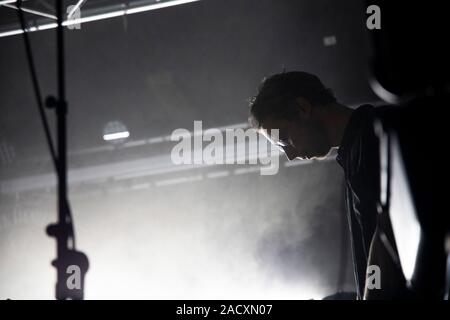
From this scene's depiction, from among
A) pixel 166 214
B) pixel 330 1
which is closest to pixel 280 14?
pixel 330 1

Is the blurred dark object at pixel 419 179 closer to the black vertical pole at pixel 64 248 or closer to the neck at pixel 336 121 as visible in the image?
the black vertical pole at pixel 64 248

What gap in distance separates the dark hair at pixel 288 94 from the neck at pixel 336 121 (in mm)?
64

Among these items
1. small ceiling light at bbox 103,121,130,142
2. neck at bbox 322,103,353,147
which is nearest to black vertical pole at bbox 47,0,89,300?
neck at bbox 322,103,353,147

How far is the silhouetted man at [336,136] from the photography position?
1.49 meters

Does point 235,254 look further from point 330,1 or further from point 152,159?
point 330,1

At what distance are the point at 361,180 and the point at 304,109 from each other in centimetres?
55

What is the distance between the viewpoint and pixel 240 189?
6359mm

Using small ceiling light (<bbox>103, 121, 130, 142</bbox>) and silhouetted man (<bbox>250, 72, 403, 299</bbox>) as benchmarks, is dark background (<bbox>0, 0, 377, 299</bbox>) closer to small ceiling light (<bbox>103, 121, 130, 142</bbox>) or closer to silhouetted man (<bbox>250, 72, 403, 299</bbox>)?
small ceiling light (<bbox>103, 121, 130, 142</bbox>)

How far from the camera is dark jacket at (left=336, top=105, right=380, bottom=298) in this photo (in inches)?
58.2
